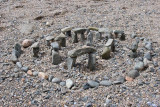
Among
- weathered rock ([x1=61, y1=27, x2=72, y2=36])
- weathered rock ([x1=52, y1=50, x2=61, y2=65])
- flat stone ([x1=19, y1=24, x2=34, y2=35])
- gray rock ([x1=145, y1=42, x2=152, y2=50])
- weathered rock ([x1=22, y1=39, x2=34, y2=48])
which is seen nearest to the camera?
weathered rock ([x1=52, y1=50, x2=61, y2=65])

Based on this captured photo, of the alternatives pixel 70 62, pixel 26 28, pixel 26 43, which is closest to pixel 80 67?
pixel 70 62

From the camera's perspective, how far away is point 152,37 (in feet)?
11.6

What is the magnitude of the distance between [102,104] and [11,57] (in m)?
1.35

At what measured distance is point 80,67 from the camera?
2805 mm

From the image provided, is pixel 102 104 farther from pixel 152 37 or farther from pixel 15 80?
pixel 152 37

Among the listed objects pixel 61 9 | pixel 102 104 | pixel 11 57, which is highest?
pixel 61 9

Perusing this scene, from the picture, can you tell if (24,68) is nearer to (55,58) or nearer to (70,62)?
(55,58)

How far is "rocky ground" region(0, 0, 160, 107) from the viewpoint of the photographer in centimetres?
231

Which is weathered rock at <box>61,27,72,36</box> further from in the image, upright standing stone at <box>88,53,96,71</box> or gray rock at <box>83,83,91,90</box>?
gray rock at <box>83,83,91,90</box>

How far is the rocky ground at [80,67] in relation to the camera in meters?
2.31

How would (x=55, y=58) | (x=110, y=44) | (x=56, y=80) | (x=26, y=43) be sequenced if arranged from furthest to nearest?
(x=26, y=43) < (x=110, y=44) < (x=55, y=58) < (x=56, y=80)

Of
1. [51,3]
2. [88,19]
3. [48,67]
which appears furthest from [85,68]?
[51,3]

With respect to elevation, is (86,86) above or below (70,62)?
below

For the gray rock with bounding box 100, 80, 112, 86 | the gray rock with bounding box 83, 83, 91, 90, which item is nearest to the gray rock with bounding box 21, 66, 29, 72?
the gray rock with bounding box 83, 83, 91, 90
